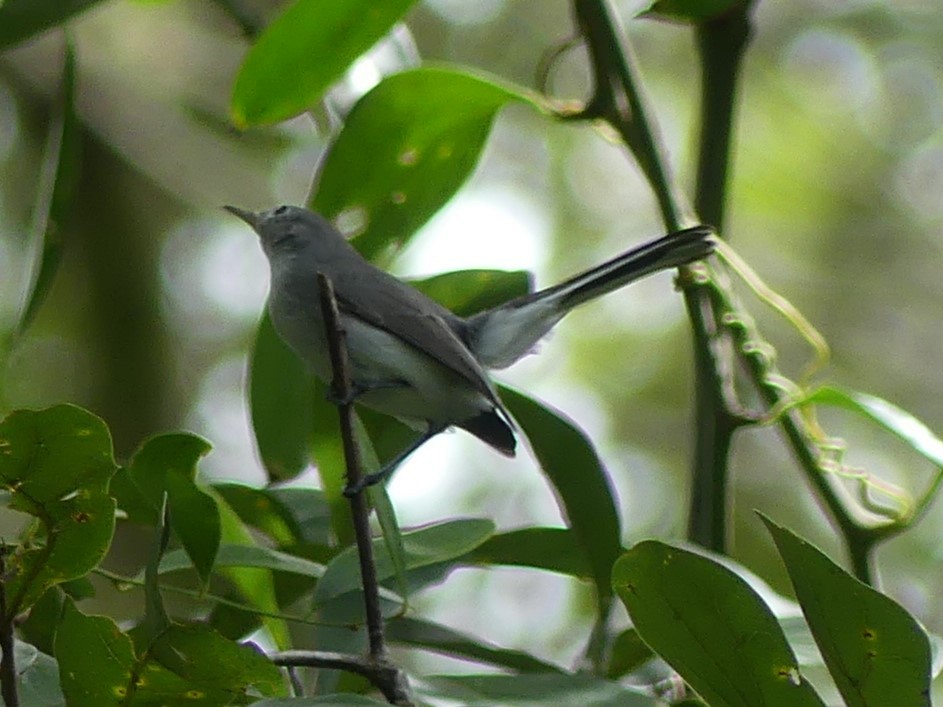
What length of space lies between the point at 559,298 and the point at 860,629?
1078 millimetres

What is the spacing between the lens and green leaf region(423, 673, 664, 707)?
1.16m

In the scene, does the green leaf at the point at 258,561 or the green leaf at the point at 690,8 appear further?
the green leaf at the point at 690,8

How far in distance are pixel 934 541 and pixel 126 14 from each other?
3602mm

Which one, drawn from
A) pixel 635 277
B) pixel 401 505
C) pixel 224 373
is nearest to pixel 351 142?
pixel 635 277

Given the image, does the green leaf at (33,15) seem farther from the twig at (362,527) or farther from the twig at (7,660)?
the twig at (7,660)

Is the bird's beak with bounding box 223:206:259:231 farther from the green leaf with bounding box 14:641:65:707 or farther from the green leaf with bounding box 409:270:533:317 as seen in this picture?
the green leaf with bounding box 14:641:65:707

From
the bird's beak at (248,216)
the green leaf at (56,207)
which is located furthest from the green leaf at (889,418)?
the bird's beak at (248,216)

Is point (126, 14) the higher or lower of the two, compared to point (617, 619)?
higher

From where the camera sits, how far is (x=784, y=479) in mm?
5277

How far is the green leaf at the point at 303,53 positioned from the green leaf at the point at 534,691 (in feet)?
2.69

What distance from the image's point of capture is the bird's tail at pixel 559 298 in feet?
5.26

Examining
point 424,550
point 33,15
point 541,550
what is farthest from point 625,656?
point 33,15

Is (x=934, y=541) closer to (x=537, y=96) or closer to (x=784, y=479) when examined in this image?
(x=784, y=479)

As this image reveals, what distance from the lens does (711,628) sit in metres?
1.06
